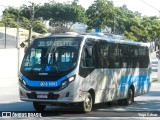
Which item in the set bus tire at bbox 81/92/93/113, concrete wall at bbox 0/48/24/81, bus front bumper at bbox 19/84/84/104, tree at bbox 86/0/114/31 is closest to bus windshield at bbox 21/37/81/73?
bus front bumper at bbox 19/84/84/104

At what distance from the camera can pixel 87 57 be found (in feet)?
46.4

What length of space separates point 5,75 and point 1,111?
24.5m

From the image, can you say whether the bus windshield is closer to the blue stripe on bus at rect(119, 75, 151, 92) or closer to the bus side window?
the bus side window

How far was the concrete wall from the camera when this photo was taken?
37.8m

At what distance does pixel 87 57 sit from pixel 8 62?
2544 centimetres

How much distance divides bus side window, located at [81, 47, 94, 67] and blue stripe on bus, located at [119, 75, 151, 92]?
10.2 feet

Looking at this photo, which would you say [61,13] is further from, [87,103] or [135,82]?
[87,103]

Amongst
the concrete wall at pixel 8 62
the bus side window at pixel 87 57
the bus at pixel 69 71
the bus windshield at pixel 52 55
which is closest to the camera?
the bus at pixel 69 71

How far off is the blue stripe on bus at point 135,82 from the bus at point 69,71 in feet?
3.19

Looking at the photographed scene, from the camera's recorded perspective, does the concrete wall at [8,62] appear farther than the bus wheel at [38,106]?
Yes

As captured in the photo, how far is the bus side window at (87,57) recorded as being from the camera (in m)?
13.9

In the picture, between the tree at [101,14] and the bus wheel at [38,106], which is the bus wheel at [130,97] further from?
the tree at [101,14]

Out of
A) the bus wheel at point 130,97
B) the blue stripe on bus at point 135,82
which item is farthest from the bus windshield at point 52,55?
the bus wheel at point 130,97

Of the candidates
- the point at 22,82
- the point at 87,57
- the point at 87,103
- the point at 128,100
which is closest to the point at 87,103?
the point at 87,103
